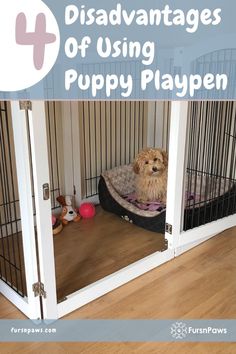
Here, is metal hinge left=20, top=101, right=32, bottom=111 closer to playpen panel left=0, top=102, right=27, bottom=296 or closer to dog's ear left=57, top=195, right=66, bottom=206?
playpen panel left=0, top=102, right=27, bottom=296

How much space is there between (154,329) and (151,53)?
140 centimetres

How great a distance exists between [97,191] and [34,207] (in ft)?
6.02

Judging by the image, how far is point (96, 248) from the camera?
264 centimetres

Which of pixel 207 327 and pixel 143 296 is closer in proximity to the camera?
pixel 207 327

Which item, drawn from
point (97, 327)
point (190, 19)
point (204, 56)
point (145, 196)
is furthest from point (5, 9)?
point (145, 196)

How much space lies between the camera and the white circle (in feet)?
4.53

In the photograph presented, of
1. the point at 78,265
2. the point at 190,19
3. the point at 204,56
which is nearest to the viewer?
the point at 190,19

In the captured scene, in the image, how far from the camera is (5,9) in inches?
54.1

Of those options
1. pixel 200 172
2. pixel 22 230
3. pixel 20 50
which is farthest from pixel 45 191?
pixel 200 172

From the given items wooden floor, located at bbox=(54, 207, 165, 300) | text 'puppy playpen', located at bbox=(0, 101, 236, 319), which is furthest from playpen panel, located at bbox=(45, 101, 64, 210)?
wooden floor, located at bbox=(54, 207, 165, 300)

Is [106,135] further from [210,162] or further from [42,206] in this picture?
[42,206]

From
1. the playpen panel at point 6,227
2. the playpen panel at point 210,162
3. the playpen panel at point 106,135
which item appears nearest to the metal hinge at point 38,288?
the playpen panel at point 6,227

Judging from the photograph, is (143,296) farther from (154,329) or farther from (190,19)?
(190,19)

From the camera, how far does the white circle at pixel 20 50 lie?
4.53ft
